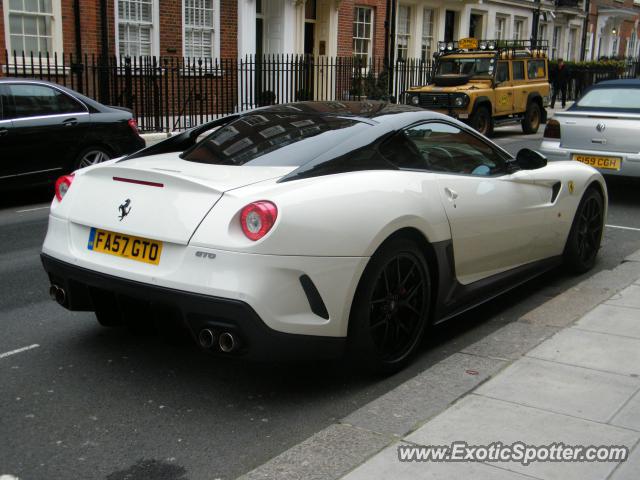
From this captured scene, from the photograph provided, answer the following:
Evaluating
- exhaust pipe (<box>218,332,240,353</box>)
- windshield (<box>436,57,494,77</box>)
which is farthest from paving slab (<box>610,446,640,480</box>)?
windshield (<box>436,57,494,77</box>)

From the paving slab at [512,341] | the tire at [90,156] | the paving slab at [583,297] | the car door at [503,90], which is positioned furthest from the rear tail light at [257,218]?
the car door at [503,90]

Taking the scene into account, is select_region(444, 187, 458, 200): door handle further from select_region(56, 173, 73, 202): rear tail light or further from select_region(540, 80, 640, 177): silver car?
select_region(540, 80, 640, 177): silver car

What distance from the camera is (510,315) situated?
5645 mm

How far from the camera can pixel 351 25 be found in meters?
25.1

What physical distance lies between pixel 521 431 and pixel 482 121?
1631 cm

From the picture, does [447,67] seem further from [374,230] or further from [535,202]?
[374,230]

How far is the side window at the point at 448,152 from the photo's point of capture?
482 centimetres

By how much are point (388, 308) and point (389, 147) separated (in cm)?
99

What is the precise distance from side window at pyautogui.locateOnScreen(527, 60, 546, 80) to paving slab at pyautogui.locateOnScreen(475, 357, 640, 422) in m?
17.7

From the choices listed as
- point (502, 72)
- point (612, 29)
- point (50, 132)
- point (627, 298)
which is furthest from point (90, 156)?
point (612, 29)

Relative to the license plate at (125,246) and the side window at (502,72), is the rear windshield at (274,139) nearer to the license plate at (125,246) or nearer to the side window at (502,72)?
the license plate at (125,246)

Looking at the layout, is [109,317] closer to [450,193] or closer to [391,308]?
[391,308]

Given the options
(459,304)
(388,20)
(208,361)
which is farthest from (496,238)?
(388,20)

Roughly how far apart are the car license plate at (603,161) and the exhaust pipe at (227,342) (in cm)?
748
